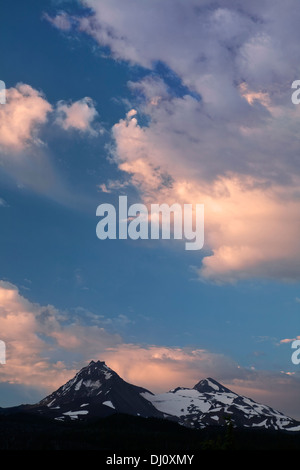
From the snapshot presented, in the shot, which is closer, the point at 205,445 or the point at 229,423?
the point at 205,445

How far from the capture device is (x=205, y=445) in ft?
365

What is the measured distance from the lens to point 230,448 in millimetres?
116875

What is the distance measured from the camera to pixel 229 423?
4710 inches

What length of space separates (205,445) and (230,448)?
32.0ft

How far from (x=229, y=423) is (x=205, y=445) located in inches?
447

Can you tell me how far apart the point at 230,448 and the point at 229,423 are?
Answer: 6014 millimetres
